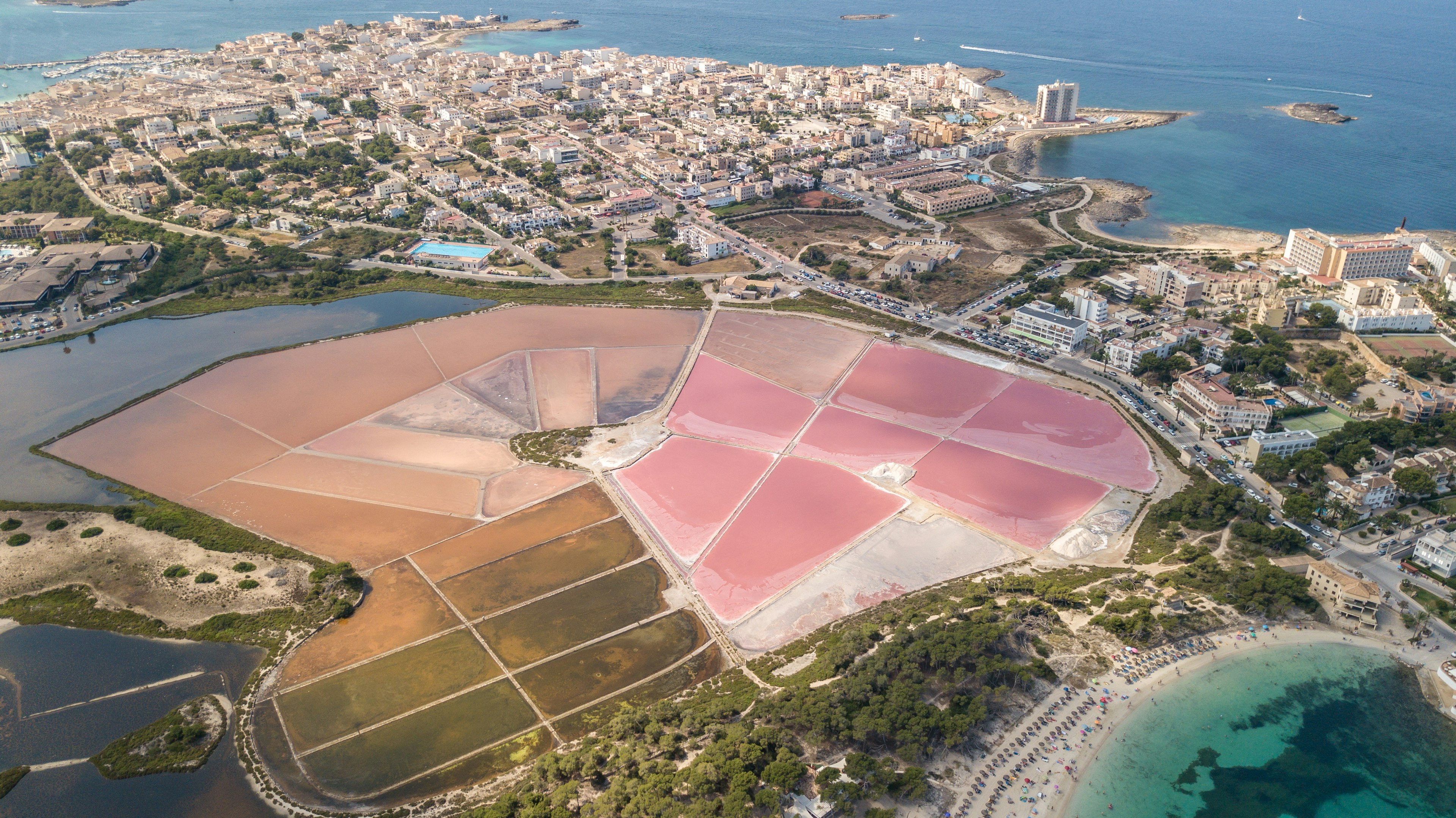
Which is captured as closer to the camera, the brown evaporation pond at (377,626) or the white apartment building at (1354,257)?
the brown evaporation pond at (377,626)

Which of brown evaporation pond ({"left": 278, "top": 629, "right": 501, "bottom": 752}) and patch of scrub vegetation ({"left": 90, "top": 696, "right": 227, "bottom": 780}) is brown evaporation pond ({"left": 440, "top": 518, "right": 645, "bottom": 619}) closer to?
brown evaporation pond ({"left": 278, "top": 629, "right": 501, "bottom": 752})

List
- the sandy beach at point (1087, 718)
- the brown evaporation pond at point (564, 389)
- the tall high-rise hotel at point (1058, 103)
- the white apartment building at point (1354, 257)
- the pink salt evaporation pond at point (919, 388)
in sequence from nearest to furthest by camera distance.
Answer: the sandy beach at point (1087, 718) < the pink salt evaporation pond at point (919, 388) < the brown evaporation pond at point (564, 389) < the white apartment building at point (1354, 257) < the tall high-rise hotel at point (1058, 103)

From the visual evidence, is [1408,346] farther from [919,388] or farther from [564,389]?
[564,389]

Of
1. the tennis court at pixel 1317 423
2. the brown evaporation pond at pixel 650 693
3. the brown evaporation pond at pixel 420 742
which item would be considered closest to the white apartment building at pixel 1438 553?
the tennis court at pixel 1317 423

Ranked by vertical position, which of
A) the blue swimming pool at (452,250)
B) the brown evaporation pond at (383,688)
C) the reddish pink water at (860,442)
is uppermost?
the blue swimming pool at (452,250)

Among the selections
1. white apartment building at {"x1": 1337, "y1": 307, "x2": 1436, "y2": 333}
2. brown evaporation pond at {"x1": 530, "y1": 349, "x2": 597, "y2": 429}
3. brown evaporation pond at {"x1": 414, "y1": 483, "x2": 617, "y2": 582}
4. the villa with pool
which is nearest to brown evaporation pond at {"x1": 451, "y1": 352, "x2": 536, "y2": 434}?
brown evaporation pond at {"x1": 530, "y1": 349, "x2": 597, "y2": 429}

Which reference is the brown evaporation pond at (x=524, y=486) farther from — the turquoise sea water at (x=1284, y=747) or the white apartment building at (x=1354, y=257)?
the white apartment building at (x=1354, y=257)

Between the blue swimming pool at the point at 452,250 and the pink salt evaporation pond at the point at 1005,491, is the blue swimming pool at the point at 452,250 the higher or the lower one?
the higher one
